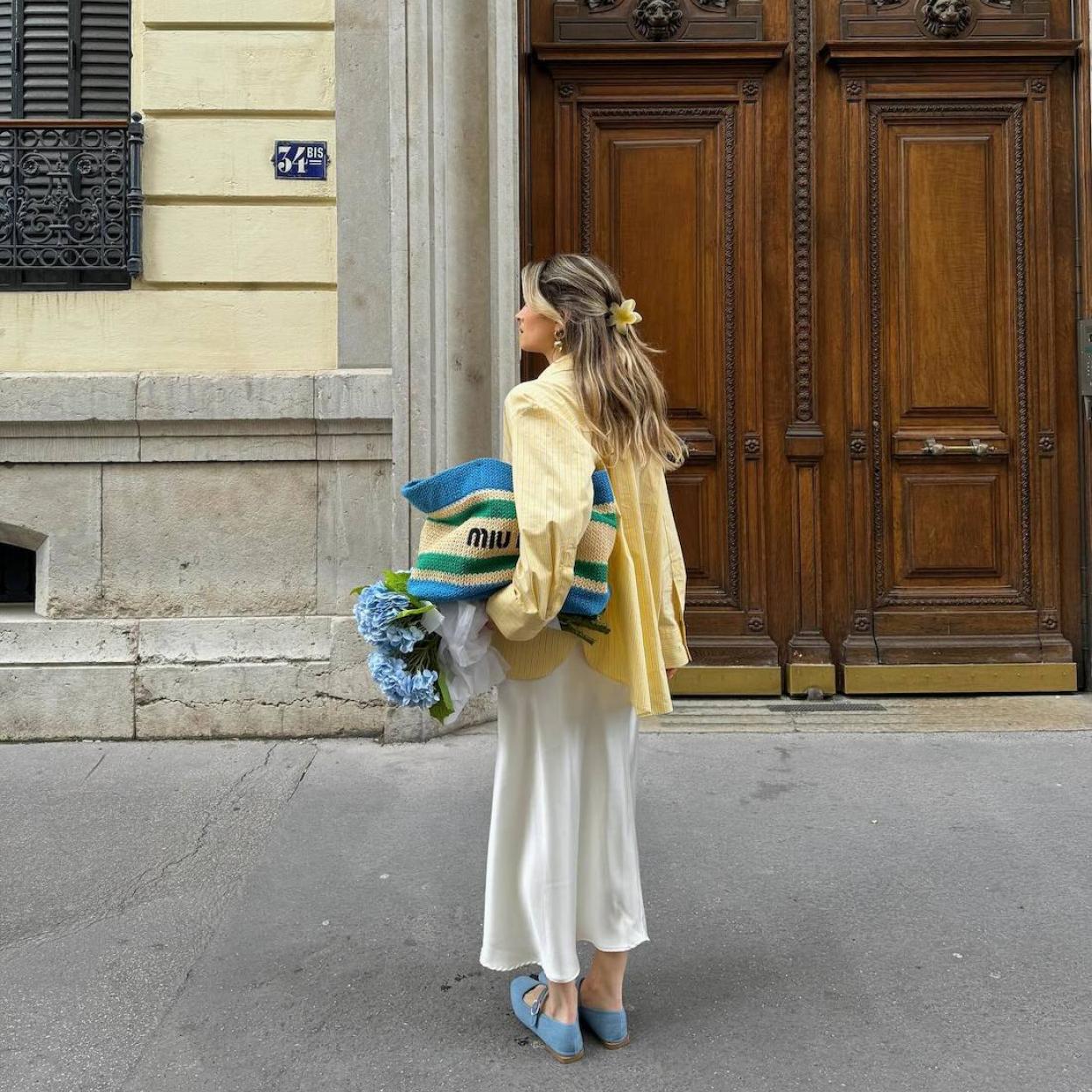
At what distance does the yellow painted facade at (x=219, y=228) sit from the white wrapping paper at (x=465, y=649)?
3496 millimetres

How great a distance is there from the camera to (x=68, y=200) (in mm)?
5855

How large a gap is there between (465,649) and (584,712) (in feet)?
1.28

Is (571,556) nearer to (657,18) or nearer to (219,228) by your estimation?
(219,228)

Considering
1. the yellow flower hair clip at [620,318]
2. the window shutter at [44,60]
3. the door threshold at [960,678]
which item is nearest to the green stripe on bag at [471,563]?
the yellow flower hair clip at [620,318]

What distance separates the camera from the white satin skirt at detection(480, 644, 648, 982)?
9.07 feet

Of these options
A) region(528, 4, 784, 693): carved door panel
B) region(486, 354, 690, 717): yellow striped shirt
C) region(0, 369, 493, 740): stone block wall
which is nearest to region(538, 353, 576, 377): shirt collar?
region(486, 354, 690, 717): yellow striped shirt

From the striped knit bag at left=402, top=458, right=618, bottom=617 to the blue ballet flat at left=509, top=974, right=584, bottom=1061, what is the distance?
3.49 ft

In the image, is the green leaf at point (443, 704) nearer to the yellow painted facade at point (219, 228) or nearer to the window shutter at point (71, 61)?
the yellow painted facade at point (219, 228)

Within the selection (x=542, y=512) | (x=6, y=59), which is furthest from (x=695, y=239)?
(x=542, y=512)

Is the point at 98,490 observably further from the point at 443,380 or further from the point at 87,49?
the point at 87,49

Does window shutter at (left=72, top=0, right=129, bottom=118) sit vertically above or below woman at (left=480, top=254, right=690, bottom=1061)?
above

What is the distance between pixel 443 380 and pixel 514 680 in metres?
3.26

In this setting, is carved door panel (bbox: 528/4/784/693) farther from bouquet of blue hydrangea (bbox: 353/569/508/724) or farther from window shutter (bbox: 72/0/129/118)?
bouquet of blue hydrangea (bbox: 353/569/508/724)

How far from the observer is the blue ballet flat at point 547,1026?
9.06 feet
